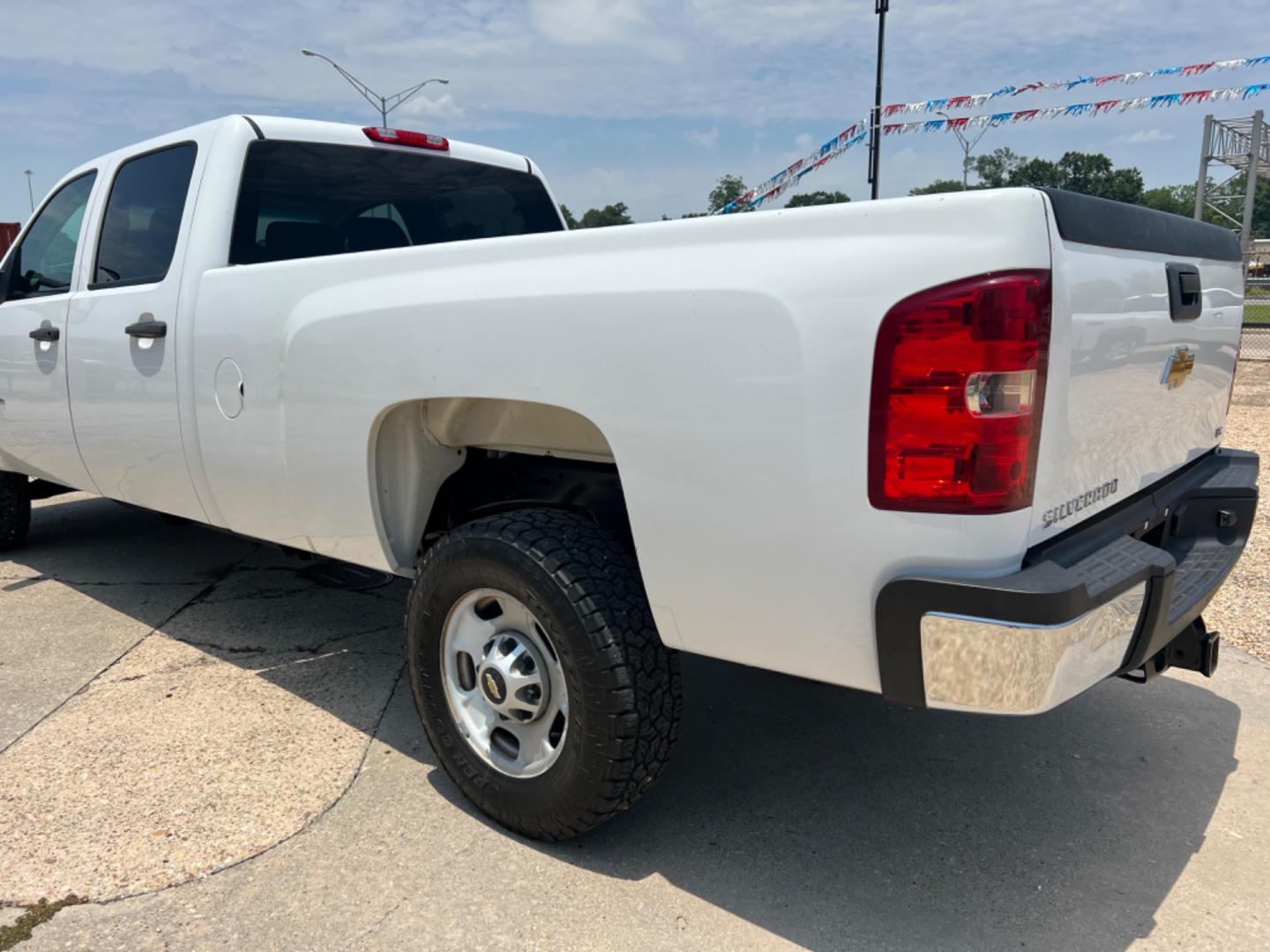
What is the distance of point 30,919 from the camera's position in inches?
91.4

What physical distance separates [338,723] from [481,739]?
91 cm

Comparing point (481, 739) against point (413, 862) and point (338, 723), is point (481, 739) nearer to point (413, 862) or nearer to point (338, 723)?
point (413, 862)

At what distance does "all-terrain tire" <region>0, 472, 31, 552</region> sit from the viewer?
17.5 feet

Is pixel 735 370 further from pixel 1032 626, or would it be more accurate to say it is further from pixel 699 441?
pixel 1032 626

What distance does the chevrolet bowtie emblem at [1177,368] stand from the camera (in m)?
2.37

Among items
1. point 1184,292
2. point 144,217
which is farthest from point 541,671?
point 144,217

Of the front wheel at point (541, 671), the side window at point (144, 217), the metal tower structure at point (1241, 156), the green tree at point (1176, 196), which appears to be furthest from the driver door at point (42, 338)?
the green tree at point (1176, 196)

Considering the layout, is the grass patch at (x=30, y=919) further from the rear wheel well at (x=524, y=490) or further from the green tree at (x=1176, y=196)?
the green tree at (x=1176, y=196)

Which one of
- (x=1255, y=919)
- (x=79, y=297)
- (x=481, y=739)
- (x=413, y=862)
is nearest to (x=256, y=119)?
(x=79, y=297)

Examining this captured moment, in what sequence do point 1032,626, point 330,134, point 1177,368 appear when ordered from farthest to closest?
point 330,134, point 1177,368, point 1032,626

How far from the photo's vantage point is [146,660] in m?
3.89

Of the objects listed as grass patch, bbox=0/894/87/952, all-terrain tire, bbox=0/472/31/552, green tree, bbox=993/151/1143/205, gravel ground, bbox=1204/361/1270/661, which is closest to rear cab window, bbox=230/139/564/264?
grass patch, bbox=0/894/87/952

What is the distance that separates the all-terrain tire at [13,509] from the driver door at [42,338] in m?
0.51

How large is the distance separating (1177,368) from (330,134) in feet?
10.3
